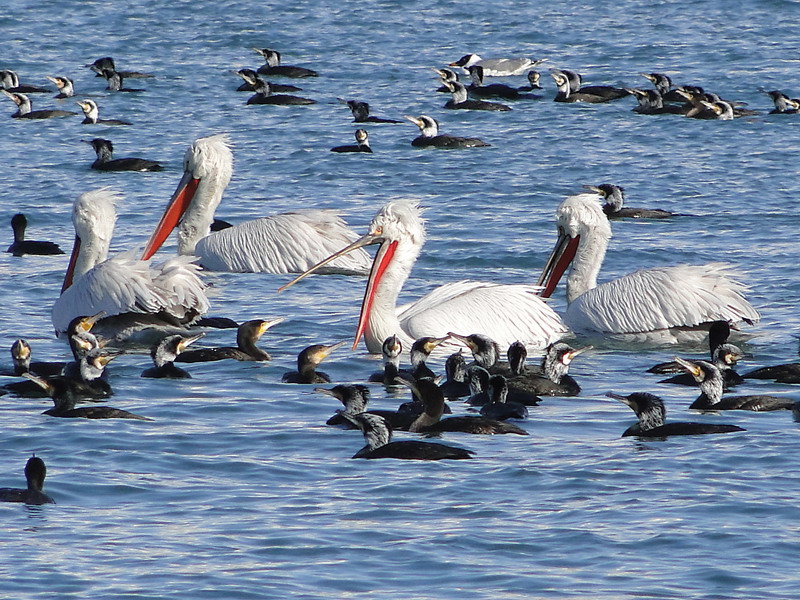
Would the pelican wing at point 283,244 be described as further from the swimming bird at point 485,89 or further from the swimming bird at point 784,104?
the swimming bird at point 485,89

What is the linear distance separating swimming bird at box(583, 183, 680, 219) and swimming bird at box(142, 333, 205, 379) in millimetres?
7040

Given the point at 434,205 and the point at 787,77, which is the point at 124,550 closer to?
the point at 434,205

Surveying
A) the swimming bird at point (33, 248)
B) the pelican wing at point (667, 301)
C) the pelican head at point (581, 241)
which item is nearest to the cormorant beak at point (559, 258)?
the pelican head at point (581, 241)

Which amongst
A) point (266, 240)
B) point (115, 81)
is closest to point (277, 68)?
point (115, 81)

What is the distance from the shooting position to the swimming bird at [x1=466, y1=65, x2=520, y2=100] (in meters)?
24.3

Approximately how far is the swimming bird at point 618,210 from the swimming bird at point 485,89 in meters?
8.61

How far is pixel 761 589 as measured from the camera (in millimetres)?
5703

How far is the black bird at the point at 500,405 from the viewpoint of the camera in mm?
8250

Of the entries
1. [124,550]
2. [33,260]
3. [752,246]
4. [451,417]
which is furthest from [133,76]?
[124,550]

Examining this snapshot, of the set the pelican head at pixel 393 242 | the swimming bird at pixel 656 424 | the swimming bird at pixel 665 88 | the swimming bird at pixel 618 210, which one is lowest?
the swimming bird at pixel 618 210

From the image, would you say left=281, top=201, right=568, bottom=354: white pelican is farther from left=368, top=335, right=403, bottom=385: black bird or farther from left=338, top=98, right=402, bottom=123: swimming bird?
left=338, top=98, right=402, bottom=123: swimming bird

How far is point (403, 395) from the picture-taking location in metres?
9.26

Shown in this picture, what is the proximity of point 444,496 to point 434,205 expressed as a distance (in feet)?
31.7

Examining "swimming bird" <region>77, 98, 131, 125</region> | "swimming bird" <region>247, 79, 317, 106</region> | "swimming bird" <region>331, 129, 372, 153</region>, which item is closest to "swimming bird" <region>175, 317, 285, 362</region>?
"swimming bird" <region>331, 129, 372, 153</region>
